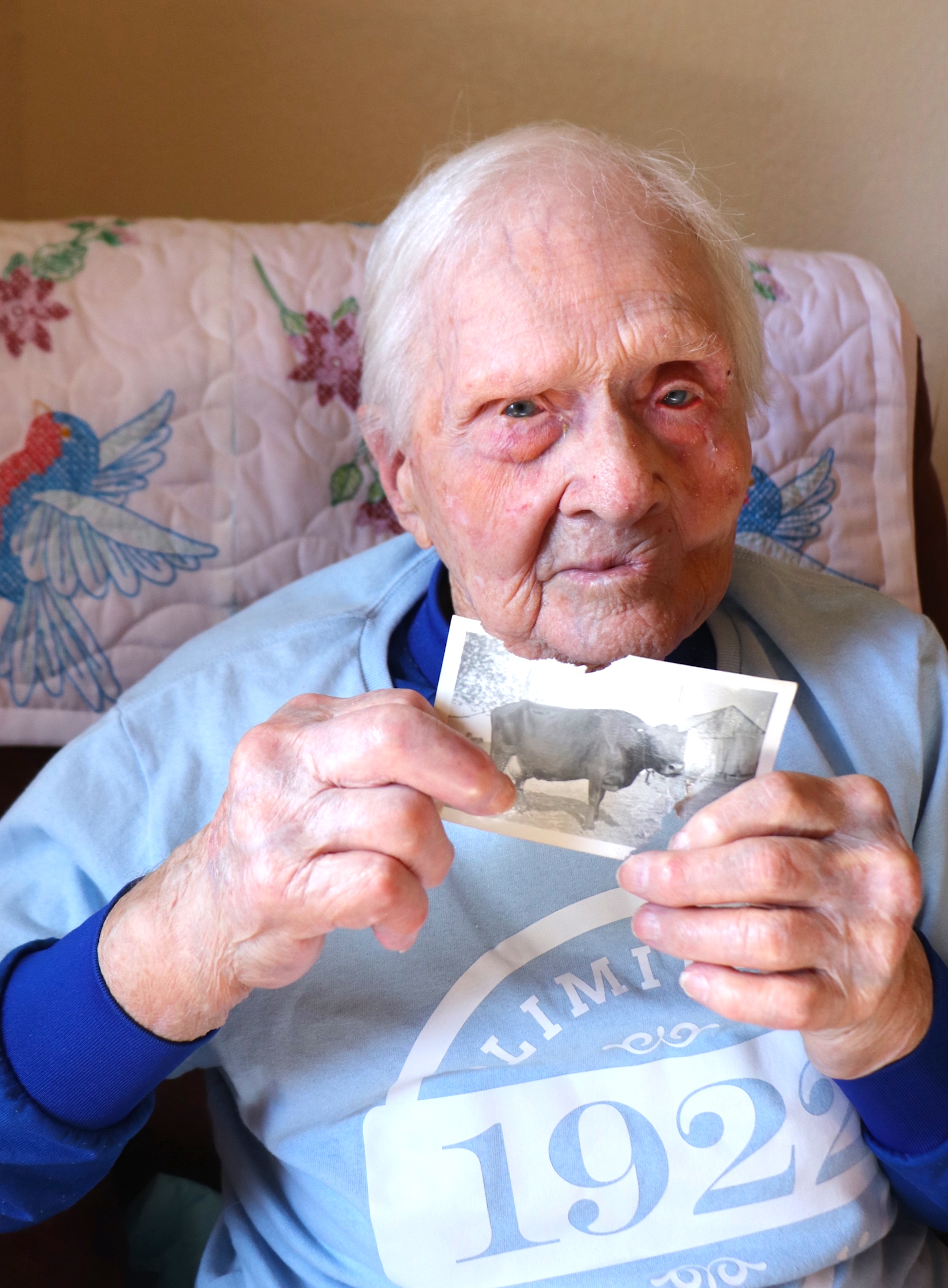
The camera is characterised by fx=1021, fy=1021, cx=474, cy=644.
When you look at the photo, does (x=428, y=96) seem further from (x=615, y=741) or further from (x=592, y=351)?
(x=615, y=741)

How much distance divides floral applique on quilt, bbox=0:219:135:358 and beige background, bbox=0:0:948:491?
550mm

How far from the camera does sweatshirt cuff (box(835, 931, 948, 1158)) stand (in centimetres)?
90

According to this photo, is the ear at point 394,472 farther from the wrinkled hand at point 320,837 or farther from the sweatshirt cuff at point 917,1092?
the sweatshirt cuff at point 917,1092

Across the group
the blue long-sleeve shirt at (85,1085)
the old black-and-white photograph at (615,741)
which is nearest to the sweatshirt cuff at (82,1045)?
the blue long-sleeve shirt at (85,1085)

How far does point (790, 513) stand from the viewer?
1.60 metres

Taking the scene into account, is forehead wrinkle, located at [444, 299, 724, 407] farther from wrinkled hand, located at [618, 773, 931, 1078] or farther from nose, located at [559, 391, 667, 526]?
wrinkled hand, located at [618, 773, 931, 1078]

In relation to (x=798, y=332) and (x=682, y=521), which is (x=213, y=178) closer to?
(x=798, y=332)

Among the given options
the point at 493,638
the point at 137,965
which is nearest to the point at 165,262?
the point at 493,638

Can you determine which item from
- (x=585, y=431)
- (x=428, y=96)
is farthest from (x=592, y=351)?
(x=428, y=96)

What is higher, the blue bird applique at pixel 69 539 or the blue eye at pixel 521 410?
the blue eye at pixel 521 410

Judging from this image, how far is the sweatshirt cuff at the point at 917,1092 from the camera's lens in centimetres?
90

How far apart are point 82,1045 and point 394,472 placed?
691mm

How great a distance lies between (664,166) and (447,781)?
73 centimetres

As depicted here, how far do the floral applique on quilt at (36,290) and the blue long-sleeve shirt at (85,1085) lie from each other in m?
0.82
